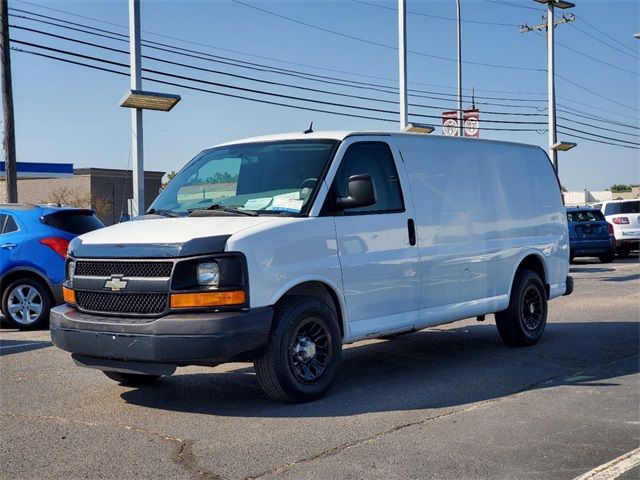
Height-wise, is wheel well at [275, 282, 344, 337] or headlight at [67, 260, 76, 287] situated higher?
headlight at [67, 260, 76, 287]

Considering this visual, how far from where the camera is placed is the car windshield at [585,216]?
24508 millimetres

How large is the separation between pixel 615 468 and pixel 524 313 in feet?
14.7

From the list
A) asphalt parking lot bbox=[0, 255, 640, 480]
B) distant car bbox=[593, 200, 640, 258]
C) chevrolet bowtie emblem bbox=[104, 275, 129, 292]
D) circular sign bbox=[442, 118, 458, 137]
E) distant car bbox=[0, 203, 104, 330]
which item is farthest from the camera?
circular sign bbox=[442, 118, 458, 137]

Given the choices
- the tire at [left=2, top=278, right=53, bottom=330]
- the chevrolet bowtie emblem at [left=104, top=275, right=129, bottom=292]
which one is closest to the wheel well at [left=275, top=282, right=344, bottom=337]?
the chevrolet bowtie emblem at [left=104, top=275, right=129, bottom=292]

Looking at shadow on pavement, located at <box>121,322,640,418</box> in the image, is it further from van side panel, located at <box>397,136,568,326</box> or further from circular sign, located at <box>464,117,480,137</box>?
circular sign, located at <box>464,117,480,137</box>

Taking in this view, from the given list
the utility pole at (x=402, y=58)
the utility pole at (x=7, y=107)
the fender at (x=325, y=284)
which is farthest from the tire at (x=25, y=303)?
the utility pole at (x=402, y=58)

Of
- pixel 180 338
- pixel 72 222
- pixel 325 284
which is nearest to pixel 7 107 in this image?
pixel 72 222

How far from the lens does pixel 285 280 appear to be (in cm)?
629

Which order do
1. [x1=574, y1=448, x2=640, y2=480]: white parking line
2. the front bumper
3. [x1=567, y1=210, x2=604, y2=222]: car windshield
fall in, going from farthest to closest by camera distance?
[x1=567, y1=210, x2=604, y2=222]: car windshield, the front bumper, [x1=574, y1=448, x2=640, y2=480]: white parking line

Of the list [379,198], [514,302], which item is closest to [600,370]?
[514,302]

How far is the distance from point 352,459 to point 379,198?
2856 mm

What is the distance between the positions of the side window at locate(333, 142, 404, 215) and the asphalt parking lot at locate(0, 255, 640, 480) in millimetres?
1550

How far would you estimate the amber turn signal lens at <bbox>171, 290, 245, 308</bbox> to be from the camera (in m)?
5.97

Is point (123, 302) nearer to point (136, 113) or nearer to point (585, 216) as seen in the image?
point (136, 113)
